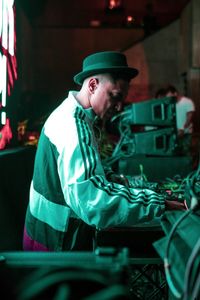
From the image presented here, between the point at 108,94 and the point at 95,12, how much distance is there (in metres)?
9.07

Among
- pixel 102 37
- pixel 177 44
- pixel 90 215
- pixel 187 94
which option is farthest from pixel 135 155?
pixel 102 37

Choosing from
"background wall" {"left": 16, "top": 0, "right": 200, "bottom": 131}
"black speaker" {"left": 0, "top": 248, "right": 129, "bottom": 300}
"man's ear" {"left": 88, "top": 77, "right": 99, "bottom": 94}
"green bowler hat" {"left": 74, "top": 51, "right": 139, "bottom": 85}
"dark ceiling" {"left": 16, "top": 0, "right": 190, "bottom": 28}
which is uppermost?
"dark ceiling" {"left": 16, "top": 0, "right": 190, "bottom": 28}

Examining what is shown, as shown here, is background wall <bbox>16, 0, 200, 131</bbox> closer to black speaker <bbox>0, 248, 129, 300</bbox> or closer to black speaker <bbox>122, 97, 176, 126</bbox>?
black speaker <bbox>122, 97, 176, 126</bbox>

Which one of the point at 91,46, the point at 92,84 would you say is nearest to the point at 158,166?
the point at 92,84

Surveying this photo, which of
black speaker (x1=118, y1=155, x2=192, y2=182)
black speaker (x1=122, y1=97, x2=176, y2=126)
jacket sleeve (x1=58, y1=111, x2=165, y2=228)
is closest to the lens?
jacket sleeve (x1=58, y1=111, x2=165, y2=228)

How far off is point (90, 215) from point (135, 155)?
6.61 feet

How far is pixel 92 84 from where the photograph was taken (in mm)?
1576

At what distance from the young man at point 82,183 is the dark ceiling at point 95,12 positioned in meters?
8.40

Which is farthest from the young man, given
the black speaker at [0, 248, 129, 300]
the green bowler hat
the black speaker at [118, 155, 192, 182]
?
the black speaker at [118, 155, 192, 182]

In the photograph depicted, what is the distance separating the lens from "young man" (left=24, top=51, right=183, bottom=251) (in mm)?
1254

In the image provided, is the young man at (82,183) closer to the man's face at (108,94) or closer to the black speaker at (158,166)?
the man's face at (108,94)

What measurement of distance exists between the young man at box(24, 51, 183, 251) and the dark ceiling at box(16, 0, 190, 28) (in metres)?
8.40

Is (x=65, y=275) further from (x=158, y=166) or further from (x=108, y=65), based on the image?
(x=158, y=166)

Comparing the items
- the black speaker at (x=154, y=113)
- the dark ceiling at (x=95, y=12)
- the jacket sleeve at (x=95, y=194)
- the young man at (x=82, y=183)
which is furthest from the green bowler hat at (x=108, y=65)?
the dark ceiling at (x=95, y=12)
